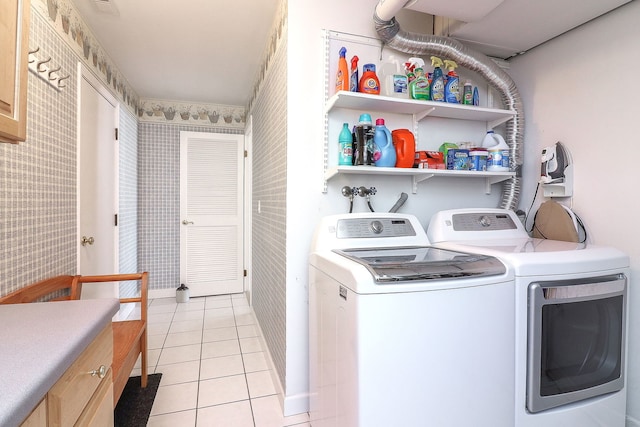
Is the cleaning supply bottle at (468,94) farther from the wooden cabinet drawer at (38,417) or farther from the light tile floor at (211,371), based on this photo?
the wooden cabinet drawer at (38,417)

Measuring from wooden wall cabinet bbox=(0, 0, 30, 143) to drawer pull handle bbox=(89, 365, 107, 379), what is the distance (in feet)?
2.43

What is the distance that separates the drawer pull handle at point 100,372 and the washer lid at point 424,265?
0.86 meters

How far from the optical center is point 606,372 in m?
1.38

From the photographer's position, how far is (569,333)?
1.30 metres

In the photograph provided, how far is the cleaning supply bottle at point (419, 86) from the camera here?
1.74m

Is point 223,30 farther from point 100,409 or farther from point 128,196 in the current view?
point 100,409

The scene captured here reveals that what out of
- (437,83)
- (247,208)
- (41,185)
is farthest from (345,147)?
(247,208)

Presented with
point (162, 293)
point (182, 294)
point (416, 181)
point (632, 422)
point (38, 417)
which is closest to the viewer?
point (38, 417)

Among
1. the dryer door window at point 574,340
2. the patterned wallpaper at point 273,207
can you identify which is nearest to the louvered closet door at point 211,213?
the patterned wallpaper at point 273,207

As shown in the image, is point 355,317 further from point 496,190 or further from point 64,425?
point 496,190

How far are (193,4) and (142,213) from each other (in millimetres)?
2610

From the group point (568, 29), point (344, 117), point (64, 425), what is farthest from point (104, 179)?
point (568, 29)

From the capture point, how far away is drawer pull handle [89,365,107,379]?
0.82 m

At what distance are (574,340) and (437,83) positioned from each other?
1480mm
